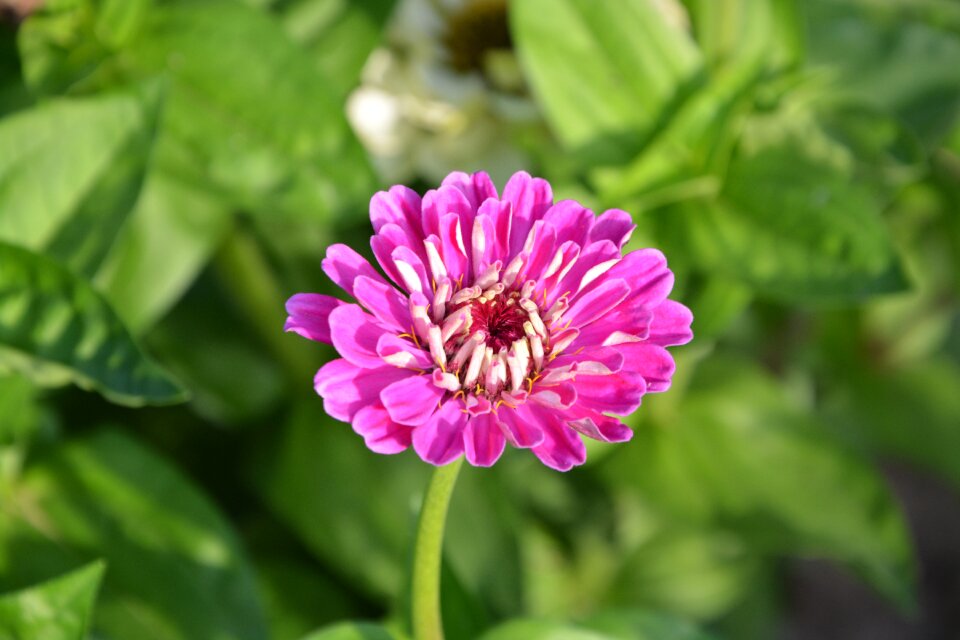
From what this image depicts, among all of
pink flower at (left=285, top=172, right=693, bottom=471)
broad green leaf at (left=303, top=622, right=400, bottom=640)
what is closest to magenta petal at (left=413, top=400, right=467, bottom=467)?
pink flower at (left=285, top=172, right=693, bottom=471)

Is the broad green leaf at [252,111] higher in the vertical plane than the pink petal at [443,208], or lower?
lower

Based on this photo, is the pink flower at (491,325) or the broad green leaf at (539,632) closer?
the pink flower at (491,325)

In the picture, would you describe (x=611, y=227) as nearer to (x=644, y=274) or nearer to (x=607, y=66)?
(x=644, y=274)

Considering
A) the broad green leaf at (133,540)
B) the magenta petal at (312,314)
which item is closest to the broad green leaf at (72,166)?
the broad green leaf at (133,540)

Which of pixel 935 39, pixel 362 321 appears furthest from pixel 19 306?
pixel 935 39

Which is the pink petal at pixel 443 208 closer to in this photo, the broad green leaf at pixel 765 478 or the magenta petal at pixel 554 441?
the magenta petal at pixel 554 441

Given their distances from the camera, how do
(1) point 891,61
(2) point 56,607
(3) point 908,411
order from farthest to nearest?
1. (3) point 908,411
2. (1) point 891,61
3. (2) point 56,607

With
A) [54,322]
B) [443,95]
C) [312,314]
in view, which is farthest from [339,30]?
[312,314]
